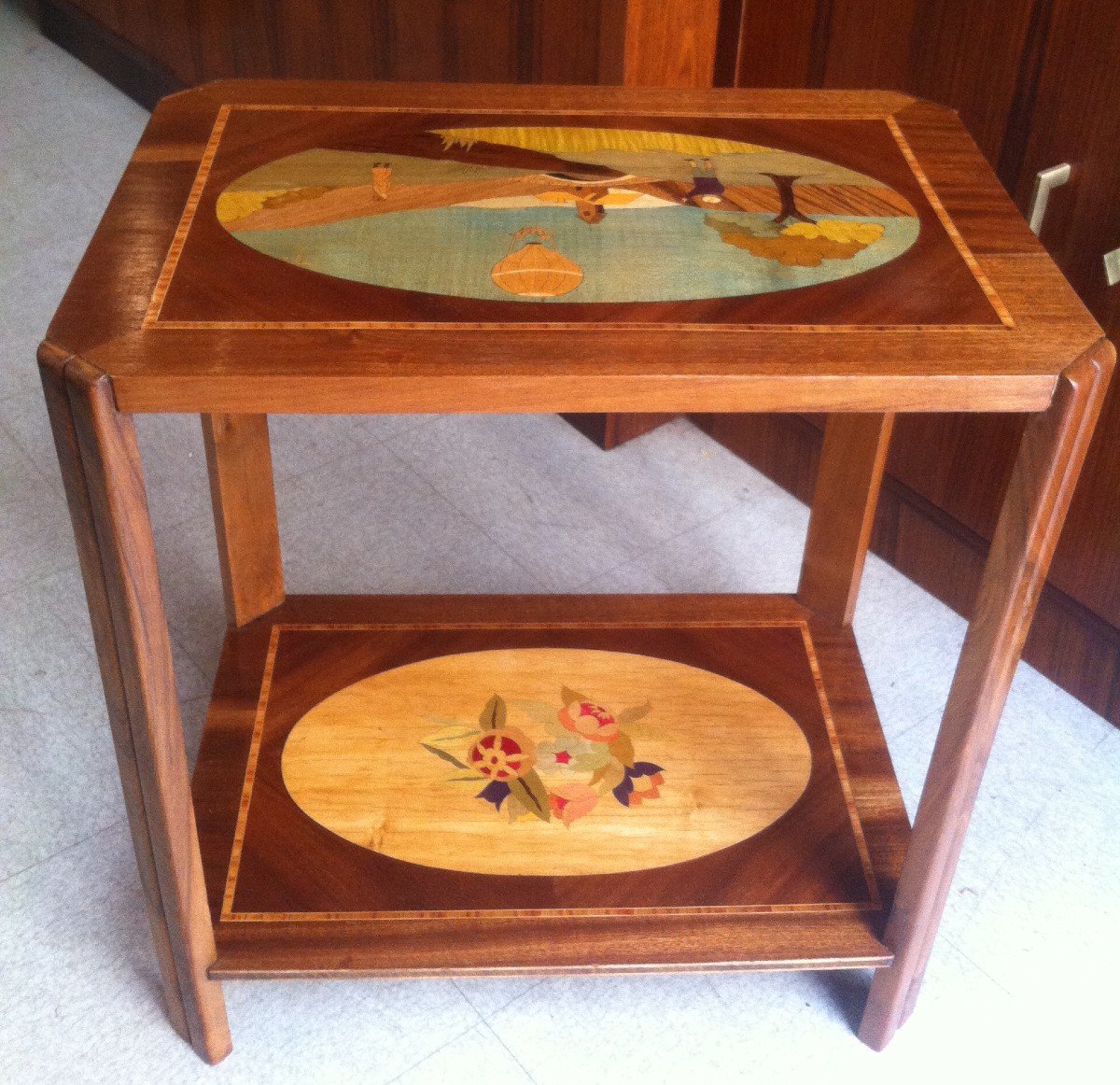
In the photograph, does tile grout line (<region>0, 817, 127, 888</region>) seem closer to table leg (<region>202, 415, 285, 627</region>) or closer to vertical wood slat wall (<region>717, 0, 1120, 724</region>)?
table leg (<region>202, 415, 285, 627</region>)

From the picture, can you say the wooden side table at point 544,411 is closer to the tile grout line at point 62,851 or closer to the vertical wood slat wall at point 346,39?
the tile grout line at point 62,851

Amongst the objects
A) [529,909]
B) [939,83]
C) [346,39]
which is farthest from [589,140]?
[346,39]

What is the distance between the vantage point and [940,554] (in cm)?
187

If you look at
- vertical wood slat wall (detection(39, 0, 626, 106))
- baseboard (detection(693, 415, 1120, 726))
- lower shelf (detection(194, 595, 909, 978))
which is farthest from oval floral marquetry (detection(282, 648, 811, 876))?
vertical wood slat wall (detection(39, 0, 626, 106))

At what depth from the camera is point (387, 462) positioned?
211 centimetres

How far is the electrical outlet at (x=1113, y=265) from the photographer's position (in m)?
1.46

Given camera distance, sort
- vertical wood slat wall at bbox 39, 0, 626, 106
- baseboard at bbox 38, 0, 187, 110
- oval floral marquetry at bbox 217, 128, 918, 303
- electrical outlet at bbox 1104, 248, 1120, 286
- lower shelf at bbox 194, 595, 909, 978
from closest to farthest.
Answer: oval floral marquetry at bbox 217, 128, 918, 303 < lower shelf at bbox 194, 595, 909, 978 < electrical outlet at bbox 1104, 248, 1120, 286 < vertical wood slat wall at bbox 39, 0, 626, 106 < baseboard at bbox 38, 0, 187, 110

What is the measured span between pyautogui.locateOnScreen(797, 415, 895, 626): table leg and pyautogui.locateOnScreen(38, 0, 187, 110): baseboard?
193 centimetres

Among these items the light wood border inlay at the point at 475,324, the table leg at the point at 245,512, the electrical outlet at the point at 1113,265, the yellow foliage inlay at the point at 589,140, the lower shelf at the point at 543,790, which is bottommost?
the lower shelf at the point at 543,790

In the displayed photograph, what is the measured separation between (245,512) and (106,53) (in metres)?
2.05

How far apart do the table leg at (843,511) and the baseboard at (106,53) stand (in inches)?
75.9

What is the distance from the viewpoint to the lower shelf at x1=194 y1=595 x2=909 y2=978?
125cm

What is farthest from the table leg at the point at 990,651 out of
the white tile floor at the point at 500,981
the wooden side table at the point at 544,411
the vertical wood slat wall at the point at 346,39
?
the vertical wood slat wall at the point at 346,39

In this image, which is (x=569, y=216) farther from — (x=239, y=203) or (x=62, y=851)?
(x=62, y=851)
